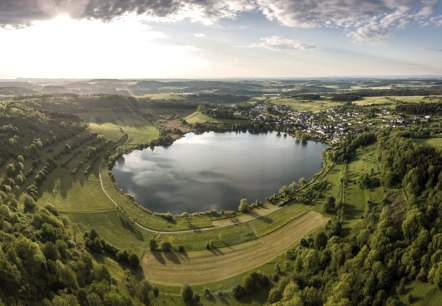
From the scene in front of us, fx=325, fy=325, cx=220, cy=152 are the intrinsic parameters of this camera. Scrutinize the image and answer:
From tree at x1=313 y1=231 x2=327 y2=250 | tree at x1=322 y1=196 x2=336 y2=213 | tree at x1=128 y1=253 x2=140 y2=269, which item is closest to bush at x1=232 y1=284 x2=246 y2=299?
tree at x1=313 y1=231 x2=327 y2=250

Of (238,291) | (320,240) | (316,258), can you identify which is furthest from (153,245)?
(320,240)

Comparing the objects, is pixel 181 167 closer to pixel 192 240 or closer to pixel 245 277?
pixel 192 240

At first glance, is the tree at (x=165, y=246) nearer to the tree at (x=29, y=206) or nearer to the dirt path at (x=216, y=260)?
the dirt path at (x=216, y=260)

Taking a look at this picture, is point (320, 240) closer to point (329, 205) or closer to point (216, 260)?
point (329, 205)

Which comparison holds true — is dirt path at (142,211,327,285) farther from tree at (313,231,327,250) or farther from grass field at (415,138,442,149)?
grass field at (415,138,442,149)

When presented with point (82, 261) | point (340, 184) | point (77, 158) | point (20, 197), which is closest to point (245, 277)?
point (82, 261)
